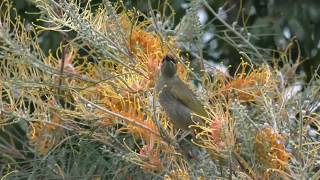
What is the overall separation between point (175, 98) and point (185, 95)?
0.16 feet

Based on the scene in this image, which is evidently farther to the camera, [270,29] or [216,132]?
[270,29]

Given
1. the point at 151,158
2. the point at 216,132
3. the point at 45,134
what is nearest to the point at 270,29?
the point at 45,134

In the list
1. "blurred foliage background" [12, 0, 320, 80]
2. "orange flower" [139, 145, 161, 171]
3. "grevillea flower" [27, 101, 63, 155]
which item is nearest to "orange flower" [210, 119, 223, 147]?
"orange flower" [139, 145, 161, 171]

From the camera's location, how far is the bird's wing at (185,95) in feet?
11.7

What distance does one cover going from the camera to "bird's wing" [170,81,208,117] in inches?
141

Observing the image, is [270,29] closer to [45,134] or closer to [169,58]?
[169,58]

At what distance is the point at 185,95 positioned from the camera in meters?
3.64

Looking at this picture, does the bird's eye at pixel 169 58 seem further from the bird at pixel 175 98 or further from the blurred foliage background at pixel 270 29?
the blurred foliage background at pixel 270 29

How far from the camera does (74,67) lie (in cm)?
381

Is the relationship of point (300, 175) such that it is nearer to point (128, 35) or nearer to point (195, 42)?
point (128, 35)

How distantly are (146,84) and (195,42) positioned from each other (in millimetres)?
451

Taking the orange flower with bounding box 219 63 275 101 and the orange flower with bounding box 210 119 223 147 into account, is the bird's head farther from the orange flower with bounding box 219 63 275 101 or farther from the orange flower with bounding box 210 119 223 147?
the orange flower with bounding box 210 119 223 147

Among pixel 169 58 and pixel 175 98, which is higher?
pixel 169 58

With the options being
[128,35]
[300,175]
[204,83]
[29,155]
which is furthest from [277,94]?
[29,155]
